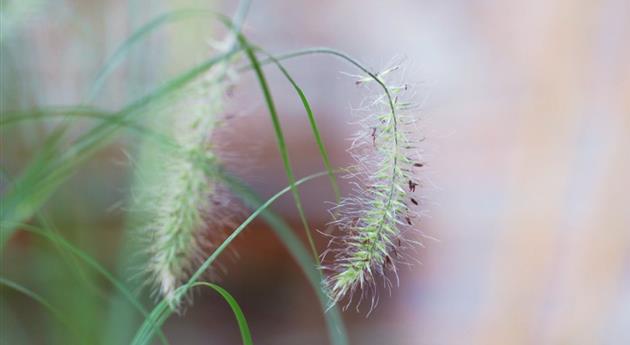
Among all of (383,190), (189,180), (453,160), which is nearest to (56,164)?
(189,180)

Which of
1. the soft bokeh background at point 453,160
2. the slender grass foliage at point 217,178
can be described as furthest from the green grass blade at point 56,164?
the soft bokeh background at point 453,160

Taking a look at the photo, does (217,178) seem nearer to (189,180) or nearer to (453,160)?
(189,180)

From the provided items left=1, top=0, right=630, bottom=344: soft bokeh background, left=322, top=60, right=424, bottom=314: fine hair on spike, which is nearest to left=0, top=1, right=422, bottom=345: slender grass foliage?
left=322, top=60, right=424, bottom=314: fine hair on spike

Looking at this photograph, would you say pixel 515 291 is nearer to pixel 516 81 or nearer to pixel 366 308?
pixel 366 308

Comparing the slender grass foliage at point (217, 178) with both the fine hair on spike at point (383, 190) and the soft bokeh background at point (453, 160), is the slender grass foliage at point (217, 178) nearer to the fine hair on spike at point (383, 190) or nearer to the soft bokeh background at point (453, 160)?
the fine hair on spike at point (383, 190)

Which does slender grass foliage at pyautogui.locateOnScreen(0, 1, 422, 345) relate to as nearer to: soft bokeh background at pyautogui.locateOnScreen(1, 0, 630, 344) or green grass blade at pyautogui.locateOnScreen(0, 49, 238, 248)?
green grass blade at pyautogui.locateOnScreen(0, 49, 238, 248)
